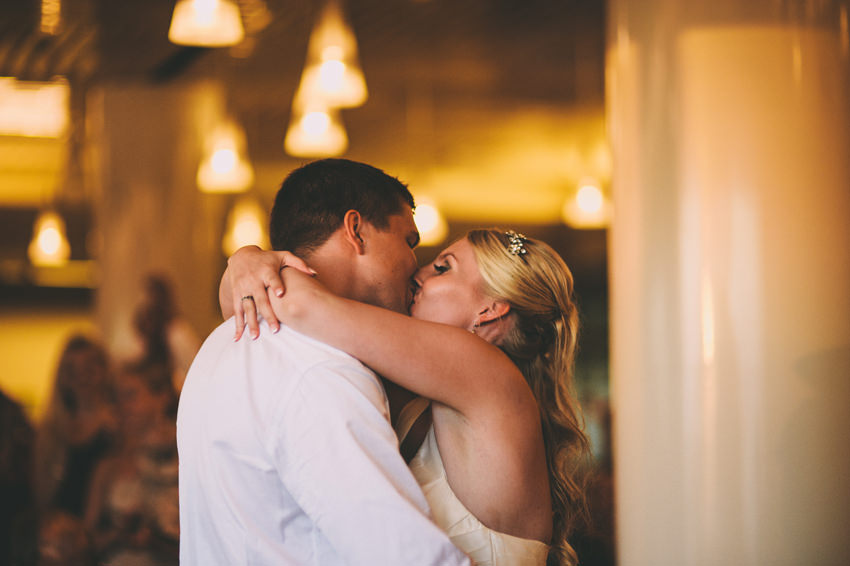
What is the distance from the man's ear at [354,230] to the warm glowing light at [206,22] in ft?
7.36

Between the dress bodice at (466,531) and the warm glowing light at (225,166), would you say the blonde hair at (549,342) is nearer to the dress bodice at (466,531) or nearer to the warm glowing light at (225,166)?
the dress bodice at (466,531)

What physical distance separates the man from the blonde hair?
296 mm

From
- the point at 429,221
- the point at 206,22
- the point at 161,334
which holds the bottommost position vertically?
the point at 161,334

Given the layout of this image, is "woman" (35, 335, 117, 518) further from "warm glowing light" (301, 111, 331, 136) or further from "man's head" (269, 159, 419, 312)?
"man's head" (269, 159, 419, 312)

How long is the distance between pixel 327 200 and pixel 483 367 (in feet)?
1.41

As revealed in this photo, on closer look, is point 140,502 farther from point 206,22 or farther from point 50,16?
point 50,16

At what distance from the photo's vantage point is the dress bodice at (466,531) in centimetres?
178

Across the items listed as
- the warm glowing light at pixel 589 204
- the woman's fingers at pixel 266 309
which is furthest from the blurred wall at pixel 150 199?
the woman's fingers at pixel 266 309

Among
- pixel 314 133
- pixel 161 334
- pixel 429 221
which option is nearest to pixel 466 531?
pixel 314 133

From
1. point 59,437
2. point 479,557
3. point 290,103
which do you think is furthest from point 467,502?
point 290,103

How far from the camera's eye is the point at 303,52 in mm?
6828

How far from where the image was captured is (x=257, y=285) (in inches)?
67.1

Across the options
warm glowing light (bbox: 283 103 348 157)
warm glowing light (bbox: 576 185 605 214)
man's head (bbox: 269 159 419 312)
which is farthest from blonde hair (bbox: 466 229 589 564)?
warm glowing light (bbox: 576 185 605 214)

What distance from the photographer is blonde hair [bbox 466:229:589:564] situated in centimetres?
204
